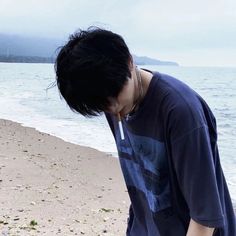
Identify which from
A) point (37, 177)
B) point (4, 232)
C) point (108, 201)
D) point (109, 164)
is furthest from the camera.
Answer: point (109, 164)

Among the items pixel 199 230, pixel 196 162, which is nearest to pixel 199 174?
pixel 196 162

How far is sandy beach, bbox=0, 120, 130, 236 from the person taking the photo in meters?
4.75

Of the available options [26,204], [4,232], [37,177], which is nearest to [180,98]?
[4,232]

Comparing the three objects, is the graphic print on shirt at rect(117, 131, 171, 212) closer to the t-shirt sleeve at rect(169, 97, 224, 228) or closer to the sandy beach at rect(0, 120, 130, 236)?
the t-shirt sleeve at rect(169, 97, 224, 228)

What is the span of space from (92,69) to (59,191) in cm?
521

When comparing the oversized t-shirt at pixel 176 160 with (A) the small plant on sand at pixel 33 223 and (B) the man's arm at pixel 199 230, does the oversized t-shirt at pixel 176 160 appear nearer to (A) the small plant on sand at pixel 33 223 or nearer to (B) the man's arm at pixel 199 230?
(B) the man's arm at pixel 199 230

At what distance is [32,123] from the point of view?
1538 cm

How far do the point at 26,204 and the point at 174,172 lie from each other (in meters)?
4.26

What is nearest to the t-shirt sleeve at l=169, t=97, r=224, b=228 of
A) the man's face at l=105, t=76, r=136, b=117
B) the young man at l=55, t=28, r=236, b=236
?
the young man at l=55, t=28, r=236, b=236

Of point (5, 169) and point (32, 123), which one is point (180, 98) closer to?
point (5, 169)

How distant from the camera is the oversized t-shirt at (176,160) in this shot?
1233mm

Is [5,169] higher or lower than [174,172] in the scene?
lower

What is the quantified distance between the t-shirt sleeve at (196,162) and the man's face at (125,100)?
131 millimetres

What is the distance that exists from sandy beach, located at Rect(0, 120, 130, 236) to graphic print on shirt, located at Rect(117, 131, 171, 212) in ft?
10.3
